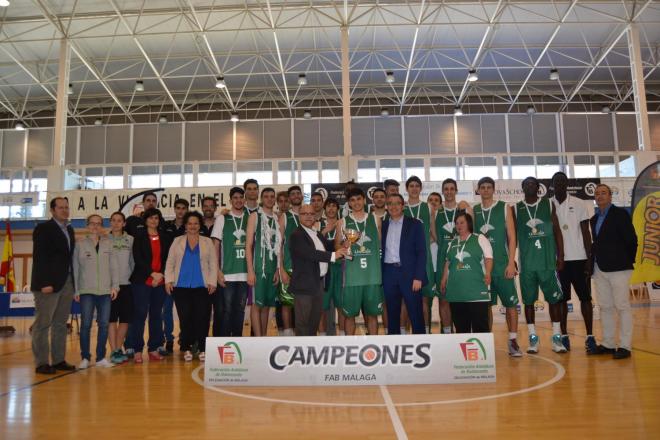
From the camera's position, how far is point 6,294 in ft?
30.0

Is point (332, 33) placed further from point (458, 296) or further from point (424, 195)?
point (458, 296)

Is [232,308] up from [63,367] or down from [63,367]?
up

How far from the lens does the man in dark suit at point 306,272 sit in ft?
14.4

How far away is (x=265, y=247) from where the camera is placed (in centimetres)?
516

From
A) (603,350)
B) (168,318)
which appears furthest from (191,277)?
(603,350)

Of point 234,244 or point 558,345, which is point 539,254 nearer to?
point 558,345

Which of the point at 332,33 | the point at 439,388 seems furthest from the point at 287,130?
the point at 439,388

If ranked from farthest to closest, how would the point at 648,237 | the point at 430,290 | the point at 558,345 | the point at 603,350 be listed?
the point at 648,237 → the point at 430,290 → the point at 558,345 → the point at 603,350

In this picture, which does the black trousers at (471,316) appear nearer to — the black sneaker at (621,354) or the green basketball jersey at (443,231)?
the green basketball jersey at (443,231)

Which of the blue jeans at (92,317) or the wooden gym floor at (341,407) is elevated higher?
the blue jeans at (92,317)

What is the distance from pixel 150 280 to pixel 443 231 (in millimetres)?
3177

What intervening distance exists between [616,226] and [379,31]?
13.7 metres

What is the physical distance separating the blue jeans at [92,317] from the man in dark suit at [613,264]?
4933mm

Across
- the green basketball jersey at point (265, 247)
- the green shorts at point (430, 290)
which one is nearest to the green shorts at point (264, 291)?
the green basketball jersey at point (265, 247)
